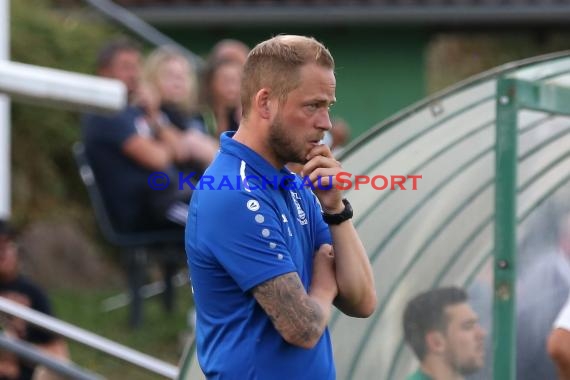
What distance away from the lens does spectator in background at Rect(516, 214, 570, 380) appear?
4625 mm

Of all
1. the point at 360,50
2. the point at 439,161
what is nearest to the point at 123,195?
the point at 439,161

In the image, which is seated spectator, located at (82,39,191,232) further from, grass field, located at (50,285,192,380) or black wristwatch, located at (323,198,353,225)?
black wristwatch, located at (323,198,353,225)

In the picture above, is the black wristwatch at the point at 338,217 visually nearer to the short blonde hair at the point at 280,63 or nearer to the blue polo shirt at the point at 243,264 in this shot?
the blue polo shirt at the point at 243,264

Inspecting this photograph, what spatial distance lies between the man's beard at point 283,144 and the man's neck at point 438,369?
4.61ft

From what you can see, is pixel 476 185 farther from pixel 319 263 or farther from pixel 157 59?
pixel 157 59

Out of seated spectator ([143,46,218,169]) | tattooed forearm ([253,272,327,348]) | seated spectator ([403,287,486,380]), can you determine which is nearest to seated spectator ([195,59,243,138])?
seated spectator ([143,46,218,169])

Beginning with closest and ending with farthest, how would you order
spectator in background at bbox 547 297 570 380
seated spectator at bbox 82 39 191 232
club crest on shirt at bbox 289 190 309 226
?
club crest on shirt at bbox 289 190 309 226
spectator in background at bbox 547 297 570 380
seated spectator at bbox 82 39 191 232

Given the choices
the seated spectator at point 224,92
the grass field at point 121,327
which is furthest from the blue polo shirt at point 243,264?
the seated spectator at point 224,92

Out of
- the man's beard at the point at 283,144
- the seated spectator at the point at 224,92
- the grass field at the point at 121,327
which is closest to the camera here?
the man's beard at the point at 283,144

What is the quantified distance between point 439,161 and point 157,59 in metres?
3.92

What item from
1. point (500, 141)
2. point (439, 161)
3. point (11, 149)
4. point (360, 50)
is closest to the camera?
point (500, 141)

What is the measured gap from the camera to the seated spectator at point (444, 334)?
461cm

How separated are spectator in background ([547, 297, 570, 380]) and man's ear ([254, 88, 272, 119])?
4.38 ft

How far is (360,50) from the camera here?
1475 cm
